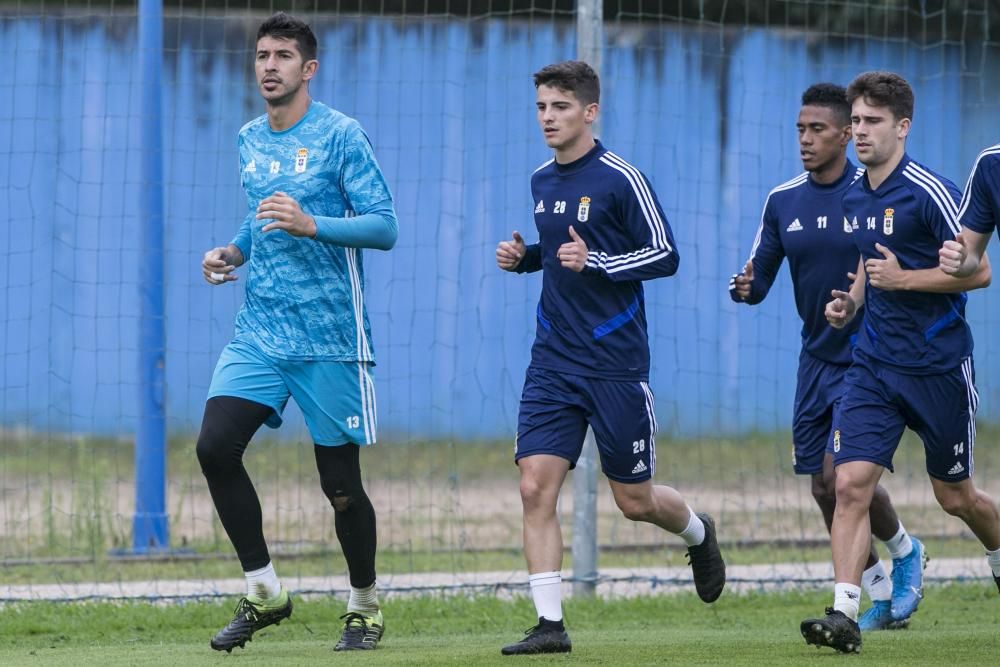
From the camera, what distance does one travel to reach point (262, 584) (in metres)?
6.80

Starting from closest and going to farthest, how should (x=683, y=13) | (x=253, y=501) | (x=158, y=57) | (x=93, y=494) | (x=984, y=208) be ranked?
(x=984, y=208) → (x=253, y=501) → (x=158, y=57) → (x=93, y=494) → (x=683, y=13)

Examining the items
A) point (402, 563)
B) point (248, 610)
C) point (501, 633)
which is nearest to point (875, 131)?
point (501, 633)

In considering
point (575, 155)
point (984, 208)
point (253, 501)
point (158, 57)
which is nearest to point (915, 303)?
point (984, 208)

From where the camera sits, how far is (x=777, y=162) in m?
12.0

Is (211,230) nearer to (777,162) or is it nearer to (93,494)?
(93,494)

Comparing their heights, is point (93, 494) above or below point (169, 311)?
below

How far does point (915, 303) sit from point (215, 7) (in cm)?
631

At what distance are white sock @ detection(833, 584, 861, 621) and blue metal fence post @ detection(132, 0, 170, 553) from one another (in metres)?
4.96

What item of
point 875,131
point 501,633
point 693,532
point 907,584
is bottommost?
point 501,633

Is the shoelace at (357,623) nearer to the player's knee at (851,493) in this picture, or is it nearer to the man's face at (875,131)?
the player's knee at (851,493)

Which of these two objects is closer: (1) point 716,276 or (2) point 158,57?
(2) point 158,57

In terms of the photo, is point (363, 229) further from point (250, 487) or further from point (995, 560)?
point (995, 560)

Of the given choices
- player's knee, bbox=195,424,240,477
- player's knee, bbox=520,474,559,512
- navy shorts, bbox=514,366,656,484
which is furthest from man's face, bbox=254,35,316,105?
player's knee, bbox=520,474,559,512

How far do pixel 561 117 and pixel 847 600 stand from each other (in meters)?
2.23
